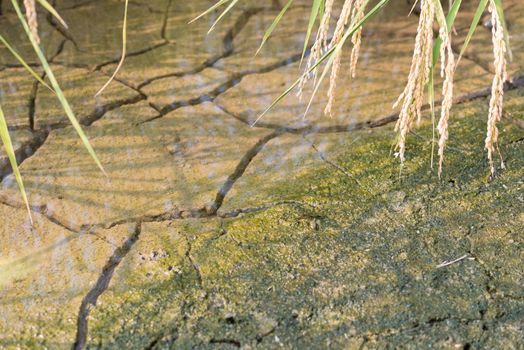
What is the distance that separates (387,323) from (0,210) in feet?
3.83

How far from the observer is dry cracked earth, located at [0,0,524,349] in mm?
1874

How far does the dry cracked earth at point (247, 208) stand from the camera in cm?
187

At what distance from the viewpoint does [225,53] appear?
3131mm

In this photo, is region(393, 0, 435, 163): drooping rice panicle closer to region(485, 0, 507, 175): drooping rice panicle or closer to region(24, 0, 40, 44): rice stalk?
region(485, 0, 507, 175): drooping rice panicle

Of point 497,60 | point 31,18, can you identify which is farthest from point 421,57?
point 31,18

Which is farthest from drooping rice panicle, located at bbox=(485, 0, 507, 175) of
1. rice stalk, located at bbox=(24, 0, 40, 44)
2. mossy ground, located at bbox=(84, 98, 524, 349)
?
rice stalk, located at bbox=(24, 0, 40, 44)

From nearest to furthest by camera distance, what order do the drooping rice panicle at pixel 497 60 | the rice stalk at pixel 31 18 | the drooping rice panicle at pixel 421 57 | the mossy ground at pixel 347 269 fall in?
the rice stalk at pixel 31 18, the drooping rice panicle at pixel 497 60, the drooping rice panicle at pixel 421 57, the mossy ground at pixel 347 269

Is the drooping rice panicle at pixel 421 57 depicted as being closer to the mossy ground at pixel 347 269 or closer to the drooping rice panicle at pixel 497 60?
the drooping rice panicle at pixel 497 60

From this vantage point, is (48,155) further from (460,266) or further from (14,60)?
(460,266)

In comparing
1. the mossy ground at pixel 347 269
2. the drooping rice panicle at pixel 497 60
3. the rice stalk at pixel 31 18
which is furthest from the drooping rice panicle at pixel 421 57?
the rice stalk at pixel 31 18

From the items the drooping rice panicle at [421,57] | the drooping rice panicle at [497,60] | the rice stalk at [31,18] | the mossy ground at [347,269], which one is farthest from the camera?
the mossy ground at [347,269]

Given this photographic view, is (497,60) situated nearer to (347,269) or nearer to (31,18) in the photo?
(347,269)

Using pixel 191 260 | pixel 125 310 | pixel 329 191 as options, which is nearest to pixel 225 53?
pixel 329 191

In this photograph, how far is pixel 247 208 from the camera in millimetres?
2279
